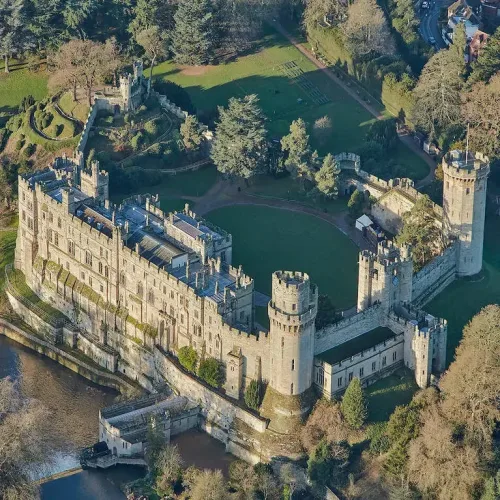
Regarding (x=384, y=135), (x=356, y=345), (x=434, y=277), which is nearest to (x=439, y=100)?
(x=384, y=135)

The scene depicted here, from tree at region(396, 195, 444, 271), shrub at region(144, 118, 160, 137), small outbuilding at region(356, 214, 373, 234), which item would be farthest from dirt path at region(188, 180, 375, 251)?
shrub at region(144, 118, 160, 137)

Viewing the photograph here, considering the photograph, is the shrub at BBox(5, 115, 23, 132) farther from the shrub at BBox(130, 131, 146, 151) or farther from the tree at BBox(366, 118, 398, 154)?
the tree at BBox(366, 118, 398, 154)

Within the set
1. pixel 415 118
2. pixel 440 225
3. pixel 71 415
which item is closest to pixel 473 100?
pixel 415 118

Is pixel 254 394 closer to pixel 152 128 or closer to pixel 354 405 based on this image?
pixel 354 405

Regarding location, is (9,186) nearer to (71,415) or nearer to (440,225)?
(71,415)

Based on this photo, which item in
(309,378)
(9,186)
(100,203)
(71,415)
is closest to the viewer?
(309,378)

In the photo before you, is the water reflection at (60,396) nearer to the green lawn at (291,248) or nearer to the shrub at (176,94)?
the green lawn at (291,248)
